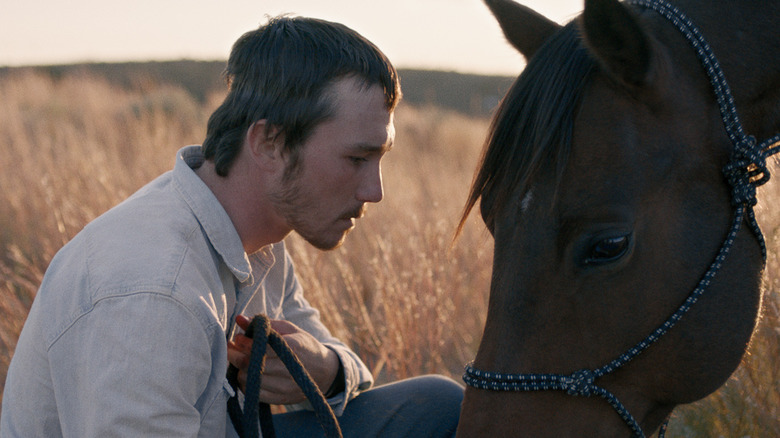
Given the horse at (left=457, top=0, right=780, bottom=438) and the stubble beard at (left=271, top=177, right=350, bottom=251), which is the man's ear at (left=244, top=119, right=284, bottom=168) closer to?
the stubble beard at (left=271, top=177, right=350, bottom=251)

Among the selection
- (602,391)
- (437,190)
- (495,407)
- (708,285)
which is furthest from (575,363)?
(437,190)

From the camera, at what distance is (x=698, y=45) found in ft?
4.63

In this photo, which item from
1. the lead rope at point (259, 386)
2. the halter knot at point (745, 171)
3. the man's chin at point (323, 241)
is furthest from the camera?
the man's chin at point (323, 241)

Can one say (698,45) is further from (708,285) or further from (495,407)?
(495,407)

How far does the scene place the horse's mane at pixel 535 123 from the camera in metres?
1.38

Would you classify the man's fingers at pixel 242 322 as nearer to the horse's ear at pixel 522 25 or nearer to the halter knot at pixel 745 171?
the horse's ear at pixel 522 25

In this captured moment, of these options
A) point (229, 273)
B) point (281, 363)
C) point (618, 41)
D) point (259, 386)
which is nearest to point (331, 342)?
point (281, 363)

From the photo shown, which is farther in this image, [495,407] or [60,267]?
[60,267]

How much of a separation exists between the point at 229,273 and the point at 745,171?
136cm

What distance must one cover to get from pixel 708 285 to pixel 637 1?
2.44 ft

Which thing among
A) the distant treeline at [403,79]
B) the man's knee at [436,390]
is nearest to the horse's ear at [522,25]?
the man's knee at [436,390]

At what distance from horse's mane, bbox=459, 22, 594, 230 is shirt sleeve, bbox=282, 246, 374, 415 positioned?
882 millimetres

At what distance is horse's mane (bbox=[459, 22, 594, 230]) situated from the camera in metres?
1.38

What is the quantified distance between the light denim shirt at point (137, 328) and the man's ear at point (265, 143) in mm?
189
